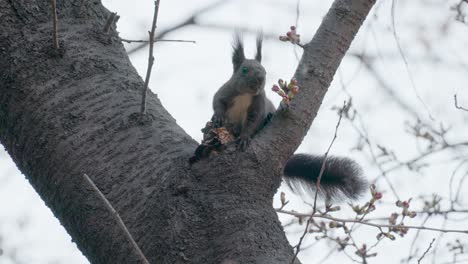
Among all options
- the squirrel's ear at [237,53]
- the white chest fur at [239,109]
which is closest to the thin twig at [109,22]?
the white chest fur at [239,109]

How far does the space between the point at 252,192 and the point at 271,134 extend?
220 millimetres

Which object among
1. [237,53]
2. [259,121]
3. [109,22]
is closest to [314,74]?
[109,22]

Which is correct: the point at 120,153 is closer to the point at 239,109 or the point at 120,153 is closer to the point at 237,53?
the point at 239,109

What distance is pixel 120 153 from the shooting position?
1.36m

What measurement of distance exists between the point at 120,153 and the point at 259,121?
69.0 inches

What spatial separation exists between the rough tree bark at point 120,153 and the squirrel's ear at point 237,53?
5.76ft

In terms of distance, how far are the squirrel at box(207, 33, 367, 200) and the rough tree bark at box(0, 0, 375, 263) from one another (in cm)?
Answer: 77

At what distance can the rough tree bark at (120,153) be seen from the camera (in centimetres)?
122

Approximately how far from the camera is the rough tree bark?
1.22m

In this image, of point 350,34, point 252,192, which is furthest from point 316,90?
point 252,192

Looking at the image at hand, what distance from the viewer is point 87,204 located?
4.22 feet

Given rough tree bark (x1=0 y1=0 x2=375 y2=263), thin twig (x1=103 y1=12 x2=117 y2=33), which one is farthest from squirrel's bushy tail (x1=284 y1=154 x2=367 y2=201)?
thin twig (x1=103 y1=12 x2=117 y2=33)

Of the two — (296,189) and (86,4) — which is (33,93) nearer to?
(86,4)

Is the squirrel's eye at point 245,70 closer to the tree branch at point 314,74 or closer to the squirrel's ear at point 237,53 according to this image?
the squirrel's ear at point 237,53
